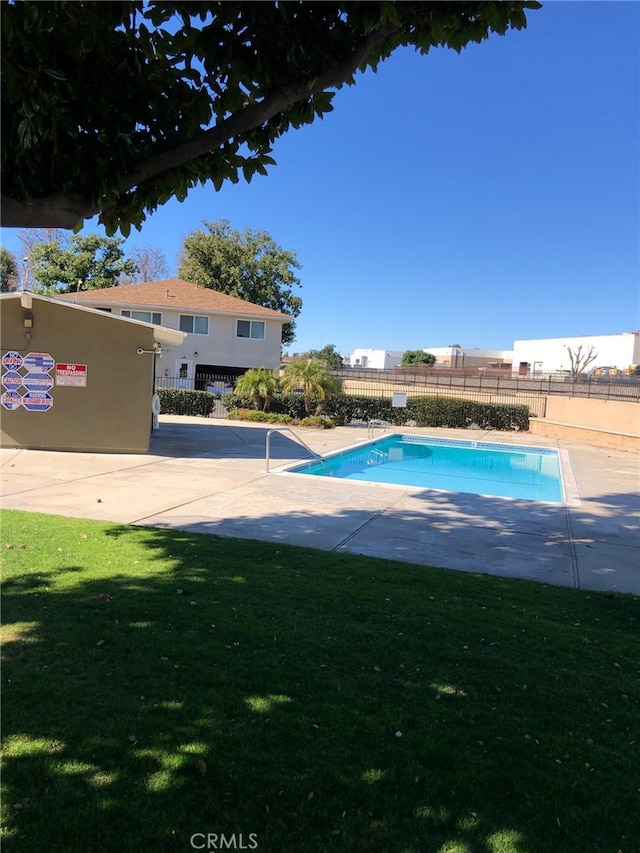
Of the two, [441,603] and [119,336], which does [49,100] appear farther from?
[119,336]

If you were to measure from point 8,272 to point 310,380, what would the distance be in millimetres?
34163

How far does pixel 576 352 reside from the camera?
67.3 meters

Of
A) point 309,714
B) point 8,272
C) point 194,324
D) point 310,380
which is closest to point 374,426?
point 310,380

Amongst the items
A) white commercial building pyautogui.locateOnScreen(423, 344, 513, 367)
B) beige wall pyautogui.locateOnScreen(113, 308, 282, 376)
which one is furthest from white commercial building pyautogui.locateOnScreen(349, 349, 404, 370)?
beige wall pyautogui.locateOnScreen(113, 308, 282, 376)

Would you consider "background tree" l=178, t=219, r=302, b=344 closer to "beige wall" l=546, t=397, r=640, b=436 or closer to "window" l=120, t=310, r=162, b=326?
"window" l=120, t=310, r=162, b=326

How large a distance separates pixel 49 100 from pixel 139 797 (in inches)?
126

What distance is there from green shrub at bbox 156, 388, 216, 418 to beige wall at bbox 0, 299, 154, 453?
11.7 meters

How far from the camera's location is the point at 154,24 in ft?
11.0

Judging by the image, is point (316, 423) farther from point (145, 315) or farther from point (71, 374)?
point (145, 315)

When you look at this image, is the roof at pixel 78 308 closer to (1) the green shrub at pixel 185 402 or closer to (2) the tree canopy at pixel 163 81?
(2) the tree canopy at pixel 163 81

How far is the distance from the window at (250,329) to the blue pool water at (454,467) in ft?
42.6

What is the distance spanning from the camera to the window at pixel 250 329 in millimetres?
31877

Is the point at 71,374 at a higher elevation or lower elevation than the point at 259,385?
lower

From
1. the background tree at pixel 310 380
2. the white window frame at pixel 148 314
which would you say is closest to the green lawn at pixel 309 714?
the background tree at pixel 310 380
